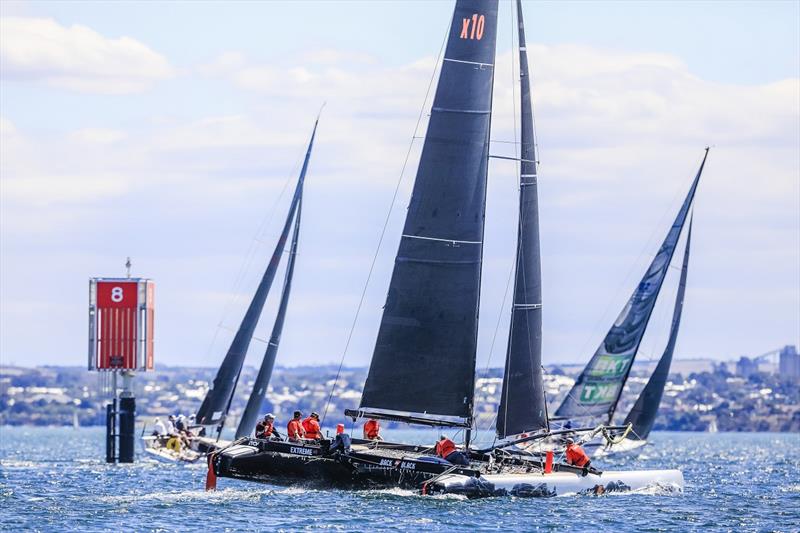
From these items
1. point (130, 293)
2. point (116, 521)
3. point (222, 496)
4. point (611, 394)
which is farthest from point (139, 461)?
point (116, 521)

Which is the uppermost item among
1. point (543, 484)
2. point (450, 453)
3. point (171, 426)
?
point (171, 426)

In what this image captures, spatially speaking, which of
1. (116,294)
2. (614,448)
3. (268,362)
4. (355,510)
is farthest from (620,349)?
(355,510)

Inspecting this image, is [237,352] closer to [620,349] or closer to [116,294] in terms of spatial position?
[116,294]

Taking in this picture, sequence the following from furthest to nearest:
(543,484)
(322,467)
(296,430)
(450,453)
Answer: (296,430) < (543,484) < (450,453) < (322,467)

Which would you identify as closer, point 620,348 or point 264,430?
point 264,430

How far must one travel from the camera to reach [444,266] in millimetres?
44188

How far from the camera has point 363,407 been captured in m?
44.3

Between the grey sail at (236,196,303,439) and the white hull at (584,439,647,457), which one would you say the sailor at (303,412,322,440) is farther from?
the white hull at (584,439,647,457)

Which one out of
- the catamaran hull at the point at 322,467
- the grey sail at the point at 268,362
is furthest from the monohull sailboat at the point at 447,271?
the grey sail at the point at 268,362

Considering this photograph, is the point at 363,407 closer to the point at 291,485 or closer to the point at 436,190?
the point at 291,485

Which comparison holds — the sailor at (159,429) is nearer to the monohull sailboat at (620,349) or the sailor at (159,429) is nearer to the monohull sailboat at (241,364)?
the monohull sailboat at (241,364)

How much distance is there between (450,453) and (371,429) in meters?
4.20

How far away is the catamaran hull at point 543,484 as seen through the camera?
41.4m

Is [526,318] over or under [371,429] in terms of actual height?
over
